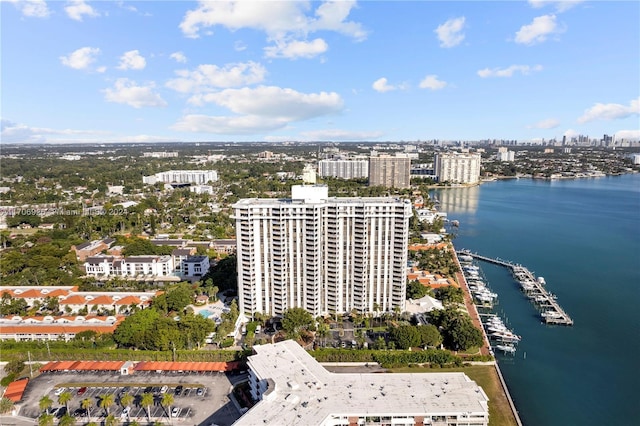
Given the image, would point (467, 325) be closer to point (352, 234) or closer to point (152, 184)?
point (352, 234)

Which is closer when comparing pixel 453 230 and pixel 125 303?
pixel 125 303

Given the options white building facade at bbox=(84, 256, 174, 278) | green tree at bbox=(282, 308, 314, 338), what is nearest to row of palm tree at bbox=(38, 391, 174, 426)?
green tree at bbox=(282, 308, 314, 338)

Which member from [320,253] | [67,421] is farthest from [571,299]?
[67,421]

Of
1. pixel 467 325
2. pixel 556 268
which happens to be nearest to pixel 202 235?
pixel 467 325

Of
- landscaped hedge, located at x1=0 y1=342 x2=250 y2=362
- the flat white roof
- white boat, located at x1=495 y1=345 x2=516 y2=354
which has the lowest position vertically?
white boat, located at x1=495 y1=345 x2=516 y2=354

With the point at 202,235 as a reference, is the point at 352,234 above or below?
above

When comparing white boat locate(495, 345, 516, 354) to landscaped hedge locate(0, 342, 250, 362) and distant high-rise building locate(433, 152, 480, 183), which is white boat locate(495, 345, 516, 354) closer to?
landscaped hedge locate(0, 342, 250, 362)

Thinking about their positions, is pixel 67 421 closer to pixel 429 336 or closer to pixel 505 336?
pixel 429 336
